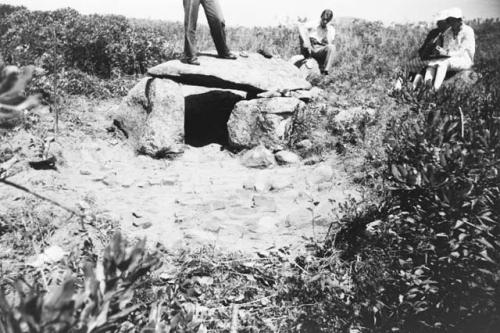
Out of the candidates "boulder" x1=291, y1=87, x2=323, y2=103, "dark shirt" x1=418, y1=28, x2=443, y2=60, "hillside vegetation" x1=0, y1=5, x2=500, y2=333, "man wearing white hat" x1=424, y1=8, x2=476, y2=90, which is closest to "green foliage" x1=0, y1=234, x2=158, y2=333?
"hillside vegetation" x1=0, y1=5, x2=500, y2=333

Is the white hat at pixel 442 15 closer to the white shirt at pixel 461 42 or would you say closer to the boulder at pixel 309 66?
the white shirt at pixel 461 42

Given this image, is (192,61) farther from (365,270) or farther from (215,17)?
(365,270)

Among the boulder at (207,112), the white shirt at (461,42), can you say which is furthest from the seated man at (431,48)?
the boulder at (207,112)

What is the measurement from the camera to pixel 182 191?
5594 millimetres

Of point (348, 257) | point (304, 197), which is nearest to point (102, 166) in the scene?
point (304, 197)

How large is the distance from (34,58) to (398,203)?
7139mm

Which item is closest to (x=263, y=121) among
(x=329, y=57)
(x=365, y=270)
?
(x=329, y=57)

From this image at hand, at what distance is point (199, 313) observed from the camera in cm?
327

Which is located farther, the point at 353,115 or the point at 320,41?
the point at 320,41

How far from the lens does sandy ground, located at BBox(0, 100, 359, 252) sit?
446 centimetres

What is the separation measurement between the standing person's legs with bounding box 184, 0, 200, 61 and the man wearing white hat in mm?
3931

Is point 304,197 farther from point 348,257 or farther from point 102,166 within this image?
point 102,166

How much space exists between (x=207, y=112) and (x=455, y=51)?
4479 millimetres

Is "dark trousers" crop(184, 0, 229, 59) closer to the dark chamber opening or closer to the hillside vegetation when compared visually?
the dark chamber opening
